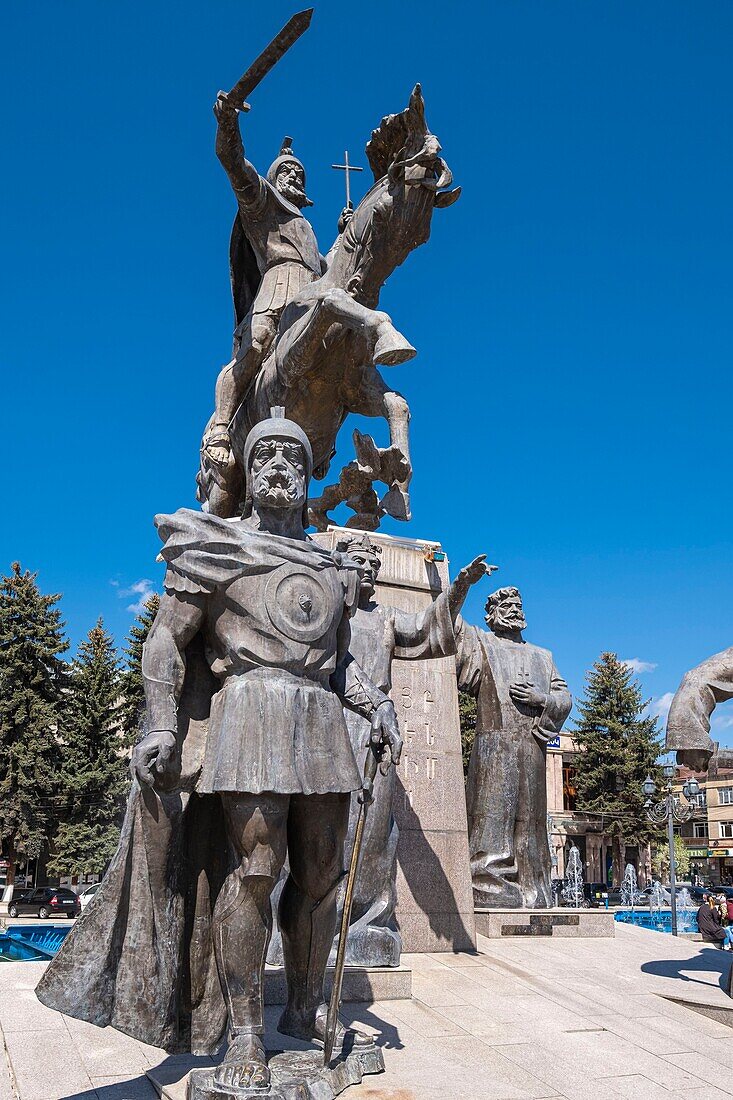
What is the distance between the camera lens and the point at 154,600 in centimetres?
2756

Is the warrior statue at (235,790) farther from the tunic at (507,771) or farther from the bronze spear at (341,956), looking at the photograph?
the tunic at (507,771)

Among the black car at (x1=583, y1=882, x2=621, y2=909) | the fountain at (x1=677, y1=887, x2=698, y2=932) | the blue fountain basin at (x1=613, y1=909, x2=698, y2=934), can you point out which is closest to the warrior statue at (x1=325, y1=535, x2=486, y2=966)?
the fountain at (x1=677, y1=887, x2=698, y2=932)

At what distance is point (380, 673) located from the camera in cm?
670

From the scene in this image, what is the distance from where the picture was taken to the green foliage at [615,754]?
3909 centimetres

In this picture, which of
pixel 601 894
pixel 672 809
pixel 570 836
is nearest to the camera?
pixel 672 809

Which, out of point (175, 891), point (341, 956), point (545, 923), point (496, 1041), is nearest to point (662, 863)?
point (545, 923)

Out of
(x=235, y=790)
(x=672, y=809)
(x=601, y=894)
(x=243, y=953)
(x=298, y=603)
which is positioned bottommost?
(x=601, y=894)

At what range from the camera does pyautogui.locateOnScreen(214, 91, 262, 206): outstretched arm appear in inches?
362

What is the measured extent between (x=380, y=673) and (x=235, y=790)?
2.91 meters

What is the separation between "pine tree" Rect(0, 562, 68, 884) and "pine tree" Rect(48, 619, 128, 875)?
0.53m

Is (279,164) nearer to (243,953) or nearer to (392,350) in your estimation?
(392,350)

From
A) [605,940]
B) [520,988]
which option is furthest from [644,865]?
[520,988]

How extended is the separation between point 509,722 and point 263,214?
5.62 m

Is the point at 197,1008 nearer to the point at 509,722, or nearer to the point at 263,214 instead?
the point at 509,722
